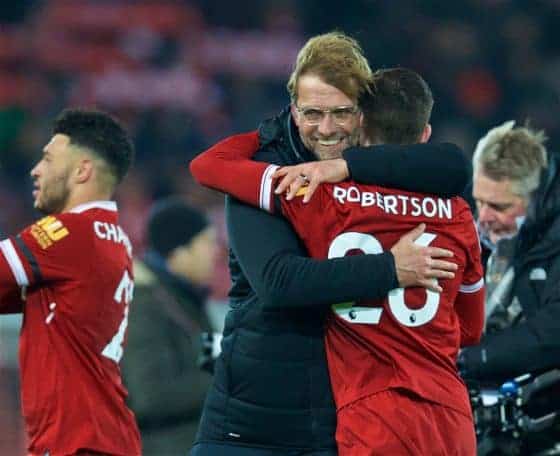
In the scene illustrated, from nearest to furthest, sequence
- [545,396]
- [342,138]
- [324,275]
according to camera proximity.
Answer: [324,275]
[342,138]
[545,396]

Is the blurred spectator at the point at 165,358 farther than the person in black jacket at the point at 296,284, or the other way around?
the blurred spectator at the point at 165,358

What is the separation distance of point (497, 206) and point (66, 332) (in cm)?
155

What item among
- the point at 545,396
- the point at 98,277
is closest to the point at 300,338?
the point at 98,277

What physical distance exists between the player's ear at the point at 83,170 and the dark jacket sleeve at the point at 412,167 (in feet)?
3.98

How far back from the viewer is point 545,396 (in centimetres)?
438

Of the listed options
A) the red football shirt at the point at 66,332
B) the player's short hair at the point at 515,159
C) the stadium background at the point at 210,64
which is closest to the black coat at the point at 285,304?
the red football shirt at the point at 66,332

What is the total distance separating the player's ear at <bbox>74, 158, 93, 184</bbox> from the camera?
422 cm

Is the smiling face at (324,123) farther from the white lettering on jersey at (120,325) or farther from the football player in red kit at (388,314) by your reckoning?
the white lettering on jersey at (120,325)

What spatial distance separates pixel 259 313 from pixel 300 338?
122 millimetres

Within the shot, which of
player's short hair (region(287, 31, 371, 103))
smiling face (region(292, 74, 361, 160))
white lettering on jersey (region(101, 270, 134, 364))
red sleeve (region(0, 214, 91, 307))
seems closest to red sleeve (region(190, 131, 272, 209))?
smiling face (region(292, 74, 361, 160))

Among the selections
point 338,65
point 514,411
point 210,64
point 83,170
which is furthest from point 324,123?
point 210,64

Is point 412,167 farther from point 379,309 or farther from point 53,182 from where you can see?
point 53,182

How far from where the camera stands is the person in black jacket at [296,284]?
10.6ft

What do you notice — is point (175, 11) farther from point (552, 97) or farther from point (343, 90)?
point (343, 90)
